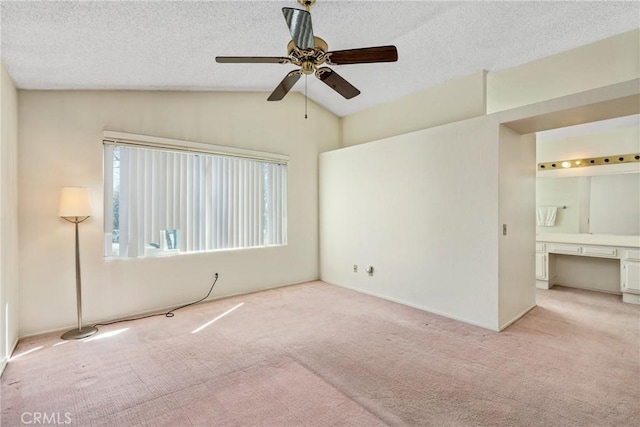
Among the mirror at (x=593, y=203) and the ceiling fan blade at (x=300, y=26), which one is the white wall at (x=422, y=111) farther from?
the ceiling fan blade at (x=300, y=26)

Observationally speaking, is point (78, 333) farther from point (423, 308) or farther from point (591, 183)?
point (591, 183)

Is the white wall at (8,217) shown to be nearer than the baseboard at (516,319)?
Yes

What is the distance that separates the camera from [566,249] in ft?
15.2

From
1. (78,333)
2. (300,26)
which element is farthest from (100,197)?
(300,26)

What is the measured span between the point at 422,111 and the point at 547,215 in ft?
9.75

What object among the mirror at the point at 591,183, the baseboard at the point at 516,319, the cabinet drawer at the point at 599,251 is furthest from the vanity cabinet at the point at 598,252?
the baseboard at the point at 516,319

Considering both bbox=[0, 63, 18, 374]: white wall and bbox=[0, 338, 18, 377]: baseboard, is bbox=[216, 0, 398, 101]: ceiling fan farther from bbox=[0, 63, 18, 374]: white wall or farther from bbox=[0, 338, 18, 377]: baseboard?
bbox=[0, 338, 18, 377]: baseboard

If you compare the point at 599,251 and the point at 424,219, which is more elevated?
the point at 424,219

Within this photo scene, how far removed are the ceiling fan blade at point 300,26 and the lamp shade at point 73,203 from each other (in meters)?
2.60

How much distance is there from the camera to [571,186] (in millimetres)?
4984

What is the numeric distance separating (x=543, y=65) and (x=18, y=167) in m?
5.72

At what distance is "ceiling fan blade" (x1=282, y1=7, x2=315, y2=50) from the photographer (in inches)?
69.9

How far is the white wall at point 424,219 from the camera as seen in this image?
10.8 feet
